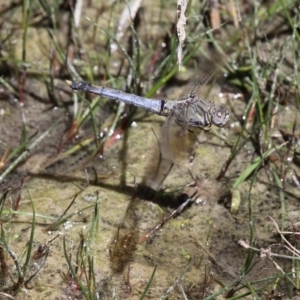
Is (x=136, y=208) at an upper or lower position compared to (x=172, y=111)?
lower

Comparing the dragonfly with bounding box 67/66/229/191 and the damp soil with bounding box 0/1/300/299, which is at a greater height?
the dragonfly with bounding box 67/66/229/191

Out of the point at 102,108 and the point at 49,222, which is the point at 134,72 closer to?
the point at 102,108

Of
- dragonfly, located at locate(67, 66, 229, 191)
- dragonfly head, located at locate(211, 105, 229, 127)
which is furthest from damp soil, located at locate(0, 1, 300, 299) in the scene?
dragonfly head, located at locate(211, 105, 229, 127)

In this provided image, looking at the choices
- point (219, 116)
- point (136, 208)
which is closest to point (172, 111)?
point (219, 116)

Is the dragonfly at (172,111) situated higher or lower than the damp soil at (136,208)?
higher

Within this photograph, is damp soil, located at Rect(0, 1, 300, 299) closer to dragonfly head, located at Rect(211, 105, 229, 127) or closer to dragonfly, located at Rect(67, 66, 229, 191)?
dragonfly, located at Rect(67, 66, 229, 191)

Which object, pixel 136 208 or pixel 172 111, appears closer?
pixel 136 208

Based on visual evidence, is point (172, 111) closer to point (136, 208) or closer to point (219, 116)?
point (219, 116)

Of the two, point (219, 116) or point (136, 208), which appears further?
point (219, 116)

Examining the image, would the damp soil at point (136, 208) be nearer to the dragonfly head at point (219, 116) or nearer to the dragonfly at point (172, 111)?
the dragonfly at point (172, 111)

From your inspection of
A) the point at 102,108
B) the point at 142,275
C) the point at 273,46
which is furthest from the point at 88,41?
the point at 142,275

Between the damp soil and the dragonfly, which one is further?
the dragonfly

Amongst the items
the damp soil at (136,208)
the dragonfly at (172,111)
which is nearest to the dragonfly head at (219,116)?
the dragonfly at (172,111)
